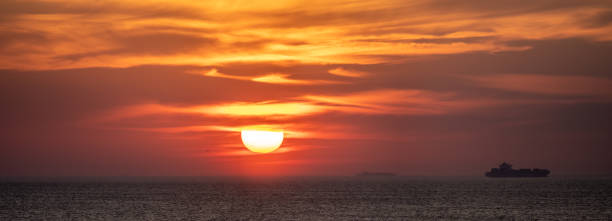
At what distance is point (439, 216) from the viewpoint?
102 meters

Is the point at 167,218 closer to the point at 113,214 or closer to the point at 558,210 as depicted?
the point at 113,214

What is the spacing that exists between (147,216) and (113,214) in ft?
26.6

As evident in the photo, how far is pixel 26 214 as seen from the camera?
109 m

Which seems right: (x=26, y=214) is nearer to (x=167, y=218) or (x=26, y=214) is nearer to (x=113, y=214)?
(x=113, y=214)

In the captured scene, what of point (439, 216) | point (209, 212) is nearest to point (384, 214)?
point (439, 216)

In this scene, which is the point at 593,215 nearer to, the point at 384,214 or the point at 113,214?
the point at 384,214

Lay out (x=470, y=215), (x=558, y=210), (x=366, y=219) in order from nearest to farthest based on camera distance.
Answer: (x=366, y=219)
(x=470, y=215)
(x=558, y=210)

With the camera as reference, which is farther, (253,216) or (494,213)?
(494,213)

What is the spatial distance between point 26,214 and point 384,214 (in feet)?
190

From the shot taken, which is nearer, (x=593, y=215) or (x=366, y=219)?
(x=366, y=219)

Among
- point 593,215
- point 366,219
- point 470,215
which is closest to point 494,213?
point 470,215

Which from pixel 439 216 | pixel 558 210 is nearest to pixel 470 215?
pixel 439 216

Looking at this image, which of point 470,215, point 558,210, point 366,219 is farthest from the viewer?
point 558,210

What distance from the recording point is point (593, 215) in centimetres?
10350
